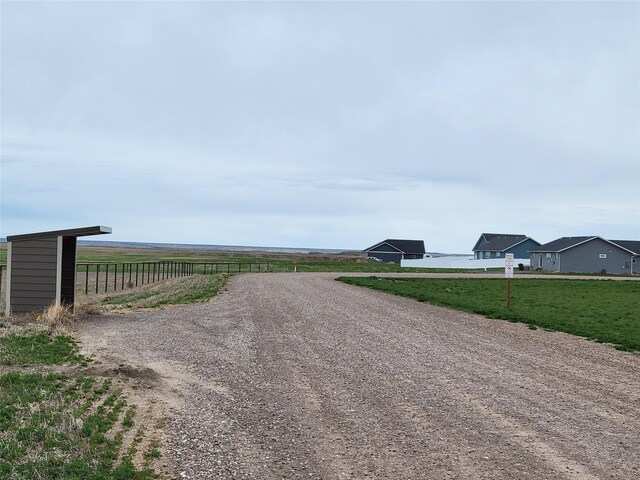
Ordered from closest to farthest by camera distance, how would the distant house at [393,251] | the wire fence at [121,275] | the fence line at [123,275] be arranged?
the wire fence at [121,275], the fence line at [123,275], the distant house at [393,251]

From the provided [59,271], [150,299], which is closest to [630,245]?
[150,299]

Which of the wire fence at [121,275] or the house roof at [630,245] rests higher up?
the house roof at [630,245]

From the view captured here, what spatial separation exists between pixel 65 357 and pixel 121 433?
480 centimetres

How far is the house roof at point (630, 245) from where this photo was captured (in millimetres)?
62450

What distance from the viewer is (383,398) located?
8.37m

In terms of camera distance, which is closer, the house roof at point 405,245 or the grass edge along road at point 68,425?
the grass edge along road at point 68,425

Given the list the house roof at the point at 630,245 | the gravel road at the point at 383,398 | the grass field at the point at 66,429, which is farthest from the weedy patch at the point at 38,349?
the house roof at the point at 630,245

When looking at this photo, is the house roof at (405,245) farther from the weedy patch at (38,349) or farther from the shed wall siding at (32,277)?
the weedy patch at (38,349)

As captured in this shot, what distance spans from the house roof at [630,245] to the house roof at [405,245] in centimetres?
2767

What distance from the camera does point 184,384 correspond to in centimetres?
916

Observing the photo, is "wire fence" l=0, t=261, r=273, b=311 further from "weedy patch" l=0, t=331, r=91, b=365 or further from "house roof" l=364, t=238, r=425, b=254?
"house roof" l=364, t=238, r=425, b=254

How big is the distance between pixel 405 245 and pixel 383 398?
80183 mm

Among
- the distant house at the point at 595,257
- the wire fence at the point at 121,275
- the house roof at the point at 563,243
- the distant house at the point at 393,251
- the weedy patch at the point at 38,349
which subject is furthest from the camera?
the distant house at the point at 393,251

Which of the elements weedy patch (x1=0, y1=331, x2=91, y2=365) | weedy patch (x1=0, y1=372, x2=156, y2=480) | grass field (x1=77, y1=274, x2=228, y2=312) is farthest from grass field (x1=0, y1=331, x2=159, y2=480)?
grass field (x1=77, y1=274, x2=228, y2=312)
